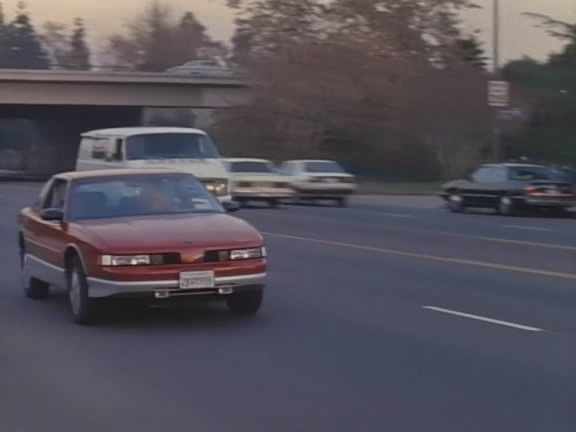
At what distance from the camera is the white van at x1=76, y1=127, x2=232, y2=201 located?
3056 cm

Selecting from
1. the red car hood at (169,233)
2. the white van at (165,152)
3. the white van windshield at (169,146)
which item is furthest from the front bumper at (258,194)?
the red car hood at (169,233)

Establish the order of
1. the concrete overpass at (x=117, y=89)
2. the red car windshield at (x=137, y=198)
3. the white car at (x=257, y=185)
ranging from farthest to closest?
the concrete overpass at (x=117, y=89) → the white car at (x=257, y=185) → the red car windshield at (x=137, y=198)

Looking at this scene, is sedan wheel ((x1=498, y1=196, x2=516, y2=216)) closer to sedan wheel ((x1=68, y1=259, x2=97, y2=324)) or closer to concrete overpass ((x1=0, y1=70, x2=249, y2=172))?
sedan wheel ((x1=68, y1=259, x2=97, y2=324))

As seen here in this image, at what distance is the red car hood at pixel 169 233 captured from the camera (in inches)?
512

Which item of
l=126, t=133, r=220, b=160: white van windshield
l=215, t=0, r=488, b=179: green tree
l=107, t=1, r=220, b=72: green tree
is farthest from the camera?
l=107, t=1, r=220, b=72: green tree

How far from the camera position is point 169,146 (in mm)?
31125

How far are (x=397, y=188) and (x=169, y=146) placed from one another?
103 ft

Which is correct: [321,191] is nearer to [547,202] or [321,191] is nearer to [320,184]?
[320,184]

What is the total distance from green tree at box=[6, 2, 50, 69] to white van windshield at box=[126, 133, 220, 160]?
4771 inches

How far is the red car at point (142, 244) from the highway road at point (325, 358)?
0.38m

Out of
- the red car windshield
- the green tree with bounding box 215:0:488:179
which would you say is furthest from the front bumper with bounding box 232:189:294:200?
the red car windshield

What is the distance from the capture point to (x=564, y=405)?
30.1ft

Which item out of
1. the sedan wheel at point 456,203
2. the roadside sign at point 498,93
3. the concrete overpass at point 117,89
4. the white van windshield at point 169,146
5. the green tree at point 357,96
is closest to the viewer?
the white van windshield at point 169,146

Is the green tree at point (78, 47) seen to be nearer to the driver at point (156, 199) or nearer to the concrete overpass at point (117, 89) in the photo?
the concrete overpass at point (117, 89)
